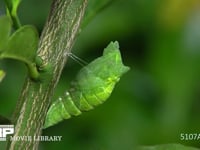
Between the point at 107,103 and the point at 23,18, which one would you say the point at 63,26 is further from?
the point at 23,18

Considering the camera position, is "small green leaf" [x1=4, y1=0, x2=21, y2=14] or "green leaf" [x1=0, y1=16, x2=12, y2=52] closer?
"green leaf" [x1=0, y1=16, x2=12, y2=52]

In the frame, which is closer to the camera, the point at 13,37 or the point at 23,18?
the point at 13,37

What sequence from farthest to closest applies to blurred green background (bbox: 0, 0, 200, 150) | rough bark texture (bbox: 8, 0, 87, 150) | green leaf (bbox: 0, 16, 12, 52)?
blurred green background (bbox: 0, 0, 200, 150) → rough bark texture (bbox: 8, 0, 87, 150) → green leaf (bbox: 0, 16, 12, 52)

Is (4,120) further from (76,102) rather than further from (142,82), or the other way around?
(142,82)

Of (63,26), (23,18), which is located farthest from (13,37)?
(23,18)

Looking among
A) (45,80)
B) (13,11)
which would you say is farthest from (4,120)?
(13,11)

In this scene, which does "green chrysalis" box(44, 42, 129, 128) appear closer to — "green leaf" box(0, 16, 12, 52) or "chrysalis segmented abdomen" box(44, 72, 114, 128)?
"chrysalis segmented abdomen" box(44, 72, 114, 128)

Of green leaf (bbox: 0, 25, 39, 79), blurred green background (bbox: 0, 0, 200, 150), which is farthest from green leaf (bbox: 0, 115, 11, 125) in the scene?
blurred green background (bbox: 0, 0, 200, 150)
